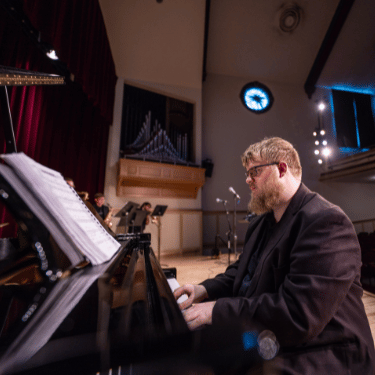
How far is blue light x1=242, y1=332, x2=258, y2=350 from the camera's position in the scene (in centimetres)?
35

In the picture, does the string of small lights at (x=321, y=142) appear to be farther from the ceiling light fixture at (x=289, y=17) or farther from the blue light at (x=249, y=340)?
the blue light at (x=249, y=340)

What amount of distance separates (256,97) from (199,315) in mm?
8177

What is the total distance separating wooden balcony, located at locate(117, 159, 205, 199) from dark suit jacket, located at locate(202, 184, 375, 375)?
437cm

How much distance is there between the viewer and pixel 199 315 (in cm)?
69

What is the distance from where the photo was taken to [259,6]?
6.25 meters

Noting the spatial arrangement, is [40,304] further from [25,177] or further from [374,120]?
[374,120]

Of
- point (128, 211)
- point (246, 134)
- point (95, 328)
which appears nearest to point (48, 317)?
point (95, 328)

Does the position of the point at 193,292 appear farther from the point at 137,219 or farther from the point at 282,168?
the point at 137,219

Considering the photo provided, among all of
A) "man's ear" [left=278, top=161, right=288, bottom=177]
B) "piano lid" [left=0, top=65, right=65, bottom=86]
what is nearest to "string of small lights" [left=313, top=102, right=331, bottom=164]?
"man's ear" [left=278, top=161, right=288, bottom=177]

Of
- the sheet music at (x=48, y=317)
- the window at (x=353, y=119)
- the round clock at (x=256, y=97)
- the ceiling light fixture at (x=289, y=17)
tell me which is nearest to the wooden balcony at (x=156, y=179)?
the round clock at (x=256, y=97)

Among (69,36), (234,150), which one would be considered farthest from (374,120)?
(69,36)

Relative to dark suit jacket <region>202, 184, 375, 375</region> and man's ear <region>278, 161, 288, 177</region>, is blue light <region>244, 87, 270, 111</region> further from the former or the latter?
dark suit jacket <region>202, 184, 375, 375</region>

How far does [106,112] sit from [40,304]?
4.43m

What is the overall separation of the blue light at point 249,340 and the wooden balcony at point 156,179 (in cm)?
468
